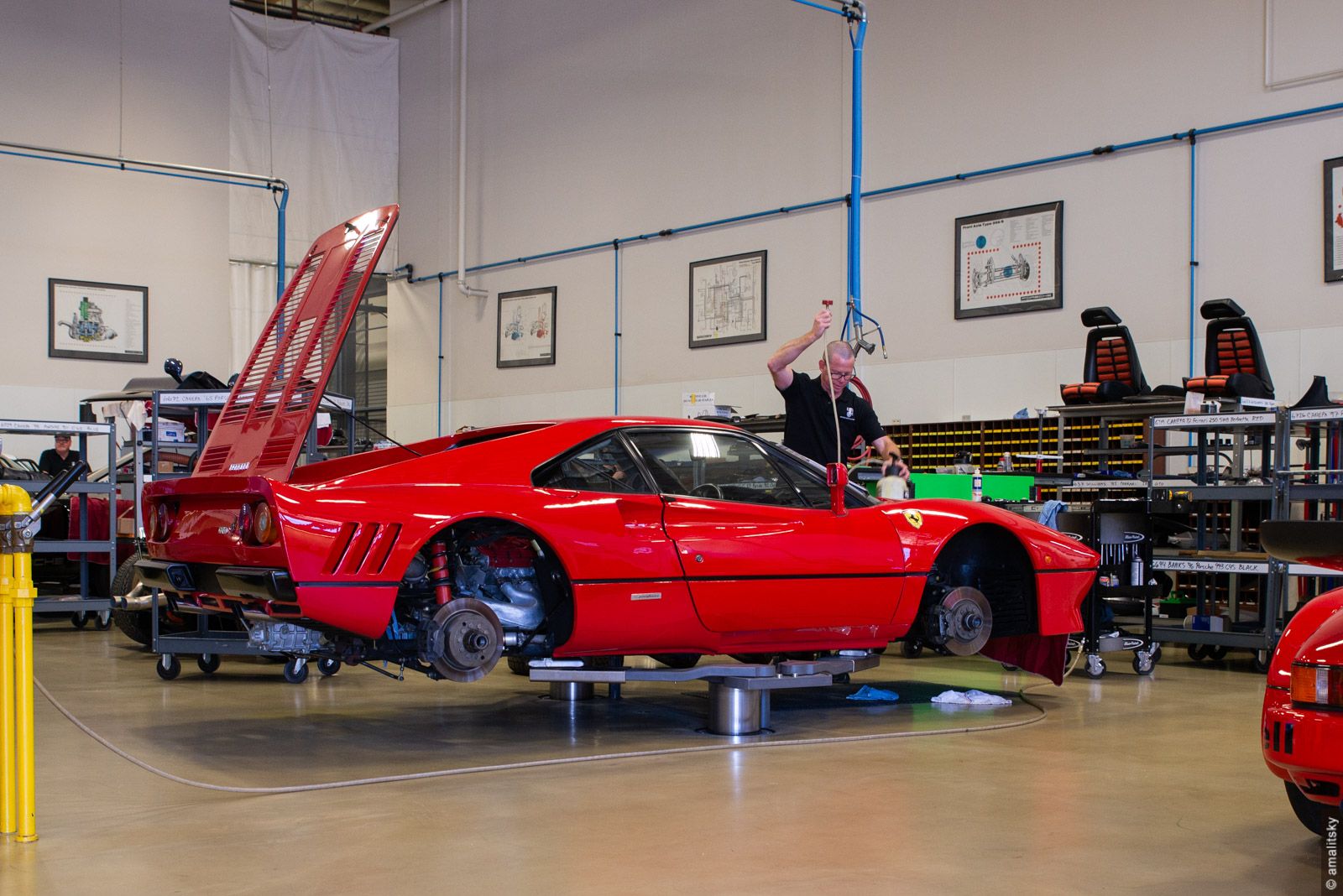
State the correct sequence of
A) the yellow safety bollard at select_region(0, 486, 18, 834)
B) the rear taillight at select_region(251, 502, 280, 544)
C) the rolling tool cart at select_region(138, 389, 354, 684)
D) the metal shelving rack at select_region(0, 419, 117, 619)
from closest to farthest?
the yellow safety bollard at select_region(0, 486, 18, 834)
the rear taillight at select_region(251, 502, 280, 544)
the rolling tool cart at select_region(138, 389, 354, 684)
the metal shelving rack at select_region(0, 419, 117, 619)

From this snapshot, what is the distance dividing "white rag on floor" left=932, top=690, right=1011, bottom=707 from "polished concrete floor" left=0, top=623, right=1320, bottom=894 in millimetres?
141

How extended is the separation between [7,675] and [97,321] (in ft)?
46.2

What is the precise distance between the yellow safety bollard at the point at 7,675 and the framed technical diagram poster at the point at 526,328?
1344cm

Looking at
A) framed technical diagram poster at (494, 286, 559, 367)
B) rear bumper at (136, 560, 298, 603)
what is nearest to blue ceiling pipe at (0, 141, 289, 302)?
framed technical diagram poster at (494, 286, 559, 367)

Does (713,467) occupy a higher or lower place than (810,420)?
lower

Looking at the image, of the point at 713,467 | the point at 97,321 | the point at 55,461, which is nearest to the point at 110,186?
the point at 97,321

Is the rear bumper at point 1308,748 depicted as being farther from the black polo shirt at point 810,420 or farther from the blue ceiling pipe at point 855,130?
the blue ceiling pipe at point 855,130

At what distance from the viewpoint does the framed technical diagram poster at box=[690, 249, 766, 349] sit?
14.0 m

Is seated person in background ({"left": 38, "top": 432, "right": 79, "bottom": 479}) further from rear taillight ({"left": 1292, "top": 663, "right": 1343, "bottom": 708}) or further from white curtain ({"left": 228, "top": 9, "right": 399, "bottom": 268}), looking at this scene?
rear taillight ({"left": 1292, "top": 663, "right": 1343, "bottom": 708})

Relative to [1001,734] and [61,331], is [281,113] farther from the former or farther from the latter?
[1001,734]

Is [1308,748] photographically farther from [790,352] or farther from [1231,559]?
[1231,559]

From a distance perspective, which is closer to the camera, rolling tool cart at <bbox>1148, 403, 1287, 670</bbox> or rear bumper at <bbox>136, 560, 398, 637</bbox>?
rear bumper at <bbox>136, 560, 398, 637</bbox>

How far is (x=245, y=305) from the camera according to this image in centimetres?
1728

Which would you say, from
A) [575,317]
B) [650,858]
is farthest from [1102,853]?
[575,317]
